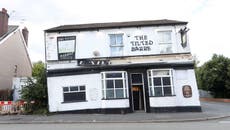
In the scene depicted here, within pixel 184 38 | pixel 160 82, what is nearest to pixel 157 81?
pixel 160 82

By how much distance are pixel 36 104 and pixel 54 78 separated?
272 centimetres

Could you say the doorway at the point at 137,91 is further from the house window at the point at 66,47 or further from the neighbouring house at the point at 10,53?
the neighbouring house at the point at 10,53

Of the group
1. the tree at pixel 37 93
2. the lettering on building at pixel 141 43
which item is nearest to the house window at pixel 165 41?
the lettering on building at pixel 141 43

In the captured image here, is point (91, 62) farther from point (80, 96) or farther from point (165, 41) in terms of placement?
point (165, 41)

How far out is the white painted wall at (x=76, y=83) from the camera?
1881 cm

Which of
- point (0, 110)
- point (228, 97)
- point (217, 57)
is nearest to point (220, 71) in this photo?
point (217, 57)

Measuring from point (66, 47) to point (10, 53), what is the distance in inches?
373

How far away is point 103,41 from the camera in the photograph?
65.6 ft

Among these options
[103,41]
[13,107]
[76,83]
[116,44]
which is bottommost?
[13,107]

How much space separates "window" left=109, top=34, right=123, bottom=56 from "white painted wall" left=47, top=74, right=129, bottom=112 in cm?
254

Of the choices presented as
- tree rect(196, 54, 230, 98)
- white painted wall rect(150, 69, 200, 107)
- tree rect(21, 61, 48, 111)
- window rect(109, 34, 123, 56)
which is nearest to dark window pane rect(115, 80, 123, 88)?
window rect(109, 34, 123, 56)

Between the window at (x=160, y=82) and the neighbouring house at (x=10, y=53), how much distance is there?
13.6 m

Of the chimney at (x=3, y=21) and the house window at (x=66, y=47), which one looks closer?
the house window at (x=66, y=47)

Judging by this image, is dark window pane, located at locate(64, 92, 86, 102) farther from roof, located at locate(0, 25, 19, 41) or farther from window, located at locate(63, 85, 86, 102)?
roof, located at locate(0, 25, 19, 41)
